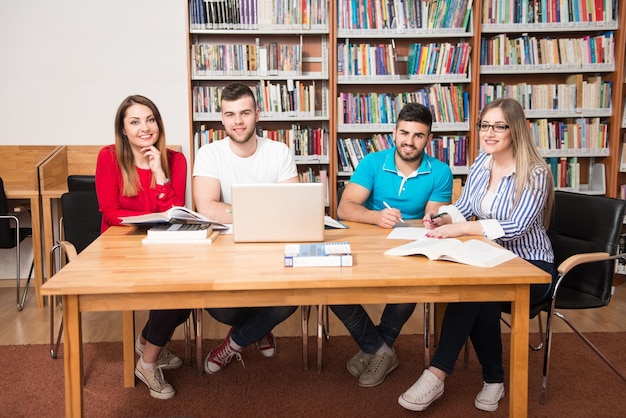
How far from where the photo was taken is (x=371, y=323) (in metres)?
2.63

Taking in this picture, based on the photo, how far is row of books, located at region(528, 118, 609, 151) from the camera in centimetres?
426

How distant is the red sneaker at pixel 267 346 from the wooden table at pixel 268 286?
3.58 ft

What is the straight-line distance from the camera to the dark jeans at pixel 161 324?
8.09 ft

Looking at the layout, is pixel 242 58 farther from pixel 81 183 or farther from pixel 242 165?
pixel 242 165

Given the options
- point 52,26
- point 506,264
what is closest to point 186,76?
point 52,26

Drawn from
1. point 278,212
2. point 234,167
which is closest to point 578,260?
point 278,212

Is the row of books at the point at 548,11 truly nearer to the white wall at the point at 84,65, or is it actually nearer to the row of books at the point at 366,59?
the row of books at the point at 366,59

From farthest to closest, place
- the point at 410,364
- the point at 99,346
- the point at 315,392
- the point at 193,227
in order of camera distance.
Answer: the point at 99,346 → the point at 410,364 → the point at 315,392 → the point at 193,227

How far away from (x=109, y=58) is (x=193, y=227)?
241 cm

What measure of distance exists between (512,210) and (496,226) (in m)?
0.16

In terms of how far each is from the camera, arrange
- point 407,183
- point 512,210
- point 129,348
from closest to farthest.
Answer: point 512,210 → point 129,348 → point 407,183

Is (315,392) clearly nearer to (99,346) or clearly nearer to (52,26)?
(99,346)

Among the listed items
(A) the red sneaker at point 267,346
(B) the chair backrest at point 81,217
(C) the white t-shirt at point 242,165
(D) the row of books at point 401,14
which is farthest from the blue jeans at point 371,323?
(D) the row of books at point 401,14

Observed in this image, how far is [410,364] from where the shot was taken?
9.30 feet
